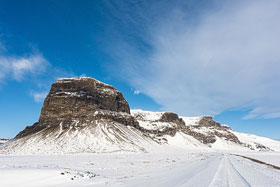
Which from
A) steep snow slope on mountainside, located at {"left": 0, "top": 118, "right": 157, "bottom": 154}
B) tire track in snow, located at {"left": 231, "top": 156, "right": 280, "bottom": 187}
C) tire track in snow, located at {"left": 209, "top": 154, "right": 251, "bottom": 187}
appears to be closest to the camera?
tire track in snow, located at {"left": 209, "top": 154, "right": 251, "bottom": 187}

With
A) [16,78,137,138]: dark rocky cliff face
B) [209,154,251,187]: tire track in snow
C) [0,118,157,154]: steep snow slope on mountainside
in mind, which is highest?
[16,78,137,138]: dark rocky cliff face

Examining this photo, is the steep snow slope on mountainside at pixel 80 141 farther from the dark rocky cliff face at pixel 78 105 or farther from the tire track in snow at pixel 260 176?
the tire track in snow at pixel 260 176

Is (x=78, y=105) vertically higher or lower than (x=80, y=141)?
higher

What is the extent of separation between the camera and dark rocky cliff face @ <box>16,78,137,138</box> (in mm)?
115125

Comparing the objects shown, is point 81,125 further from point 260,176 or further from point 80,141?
point 260,176

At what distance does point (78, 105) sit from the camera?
127 metres


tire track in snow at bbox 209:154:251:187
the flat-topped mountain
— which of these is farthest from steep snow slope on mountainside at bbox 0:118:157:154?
tire track in snow at bbox 209:154:251:187

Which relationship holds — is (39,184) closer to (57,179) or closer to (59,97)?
(57,179)

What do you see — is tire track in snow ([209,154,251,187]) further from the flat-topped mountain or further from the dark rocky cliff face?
the dark rocky cliff face

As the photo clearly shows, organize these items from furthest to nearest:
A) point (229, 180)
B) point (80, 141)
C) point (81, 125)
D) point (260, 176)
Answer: point (81, 125) → point (80, 141) → point (260, 176) → point (229, 180)

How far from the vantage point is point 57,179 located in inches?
513

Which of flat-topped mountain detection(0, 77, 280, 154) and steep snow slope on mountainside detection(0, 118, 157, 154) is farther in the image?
flat-topped mountain detection(0, 77, 280, 154)

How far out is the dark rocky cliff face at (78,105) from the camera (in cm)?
11512

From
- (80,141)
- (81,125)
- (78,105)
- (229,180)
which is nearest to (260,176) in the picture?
(229,180)
